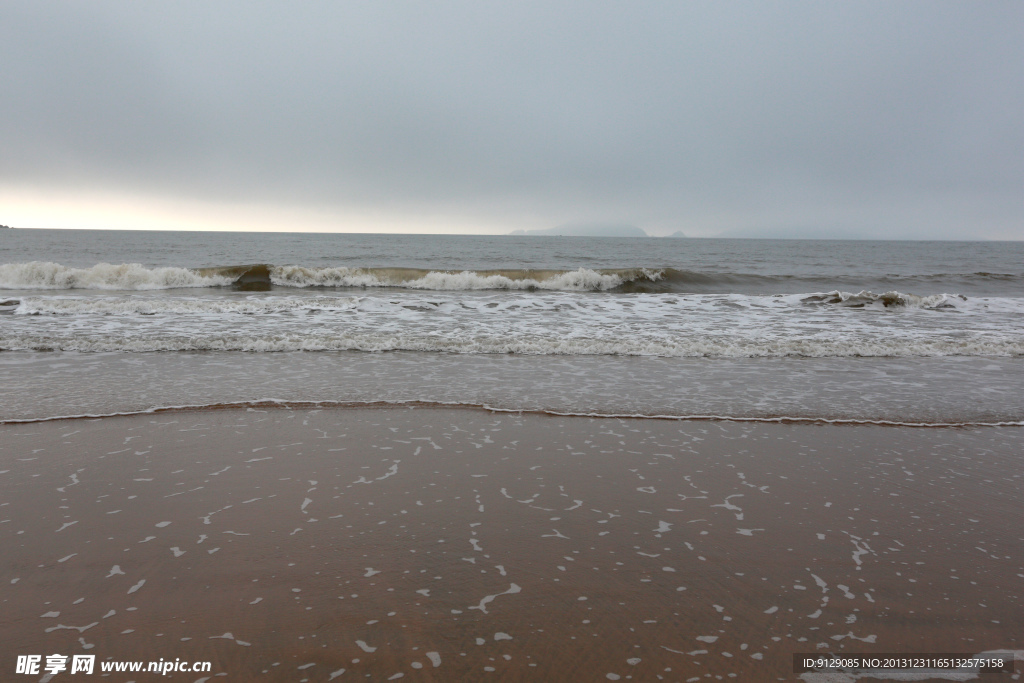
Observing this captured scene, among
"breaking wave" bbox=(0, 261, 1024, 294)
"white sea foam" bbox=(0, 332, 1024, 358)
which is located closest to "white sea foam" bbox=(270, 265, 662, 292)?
"breaking wave" bbox=(0, 261, 1024, 294)

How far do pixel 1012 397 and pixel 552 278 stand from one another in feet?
64.8

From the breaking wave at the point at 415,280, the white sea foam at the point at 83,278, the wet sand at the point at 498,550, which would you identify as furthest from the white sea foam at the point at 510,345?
the white sea foam at the point at 83,278

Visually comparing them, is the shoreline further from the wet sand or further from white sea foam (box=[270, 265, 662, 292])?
white sea foam (box=[270, 265, 662, 292])

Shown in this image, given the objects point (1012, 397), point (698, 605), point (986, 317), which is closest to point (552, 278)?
point (986, 317)

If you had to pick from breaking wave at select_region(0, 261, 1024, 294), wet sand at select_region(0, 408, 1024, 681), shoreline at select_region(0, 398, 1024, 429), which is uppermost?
breaking wave at select_region(0, 261, 1024, 294)

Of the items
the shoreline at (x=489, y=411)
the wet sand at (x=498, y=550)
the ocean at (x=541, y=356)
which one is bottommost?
the wet sand at (x=498, y=550)

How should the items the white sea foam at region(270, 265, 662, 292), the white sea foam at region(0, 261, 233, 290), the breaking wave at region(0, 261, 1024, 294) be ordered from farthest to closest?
the white sea foam at region(270, 265, 662, 292) < the breaking wave at region(0, 261, 1024, 294) < the white sea foam at region(0, 261, 233, 290)

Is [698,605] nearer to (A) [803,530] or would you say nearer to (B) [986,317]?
(A) [803,530]

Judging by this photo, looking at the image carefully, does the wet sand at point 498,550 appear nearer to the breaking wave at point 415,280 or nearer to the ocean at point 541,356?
the ocean at point 541,356

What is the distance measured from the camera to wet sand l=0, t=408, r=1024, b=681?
2553 mm

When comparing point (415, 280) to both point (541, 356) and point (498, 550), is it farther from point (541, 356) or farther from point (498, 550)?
point (498, 550)

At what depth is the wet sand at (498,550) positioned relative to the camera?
255 centimetres

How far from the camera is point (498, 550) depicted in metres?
3.36

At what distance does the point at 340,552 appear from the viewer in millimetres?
3312
